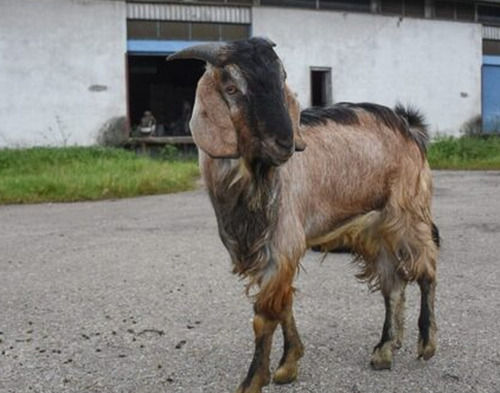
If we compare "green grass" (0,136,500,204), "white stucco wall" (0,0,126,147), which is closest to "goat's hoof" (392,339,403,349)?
"green grass" (0,136,500,204)

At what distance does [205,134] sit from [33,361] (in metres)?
1.93

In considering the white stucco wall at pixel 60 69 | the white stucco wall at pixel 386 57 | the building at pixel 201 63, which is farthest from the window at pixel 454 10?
the white stucco wall at pixel 60 69

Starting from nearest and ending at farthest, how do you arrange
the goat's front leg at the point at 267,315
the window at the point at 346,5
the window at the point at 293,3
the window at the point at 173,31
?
the goat's front leg at the point at 267,315 < the window at the point at 173,31 < the window at the point at 293,3 < the window at the point at 346,5

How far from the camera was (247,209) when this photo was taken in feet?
10.3

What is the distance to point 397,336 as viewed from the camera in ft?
13.0

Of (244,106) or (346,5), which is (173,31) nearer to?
(346,5)

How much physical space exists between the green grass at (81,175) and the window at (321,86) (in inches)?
264

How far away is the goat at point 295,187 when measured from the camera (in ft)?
9.37

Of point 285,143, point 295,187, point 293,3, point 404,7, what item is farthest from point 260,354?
point 404,7

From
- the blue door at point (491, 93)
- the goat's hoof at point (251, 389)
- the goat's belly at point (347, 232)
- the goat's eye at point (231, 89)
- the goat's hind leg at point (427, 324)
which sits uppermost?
the blue door at point (491, 93)

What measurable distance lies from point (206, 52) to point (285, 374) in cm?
170

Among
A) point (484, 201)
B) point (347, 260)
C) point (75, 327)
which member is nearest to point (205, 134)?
point (75, 327)

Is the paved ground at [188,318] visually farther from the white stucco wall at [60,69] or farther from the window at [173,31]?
the window at [173,31]

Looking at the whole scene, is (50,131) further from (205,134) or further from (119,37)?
(205,134)
